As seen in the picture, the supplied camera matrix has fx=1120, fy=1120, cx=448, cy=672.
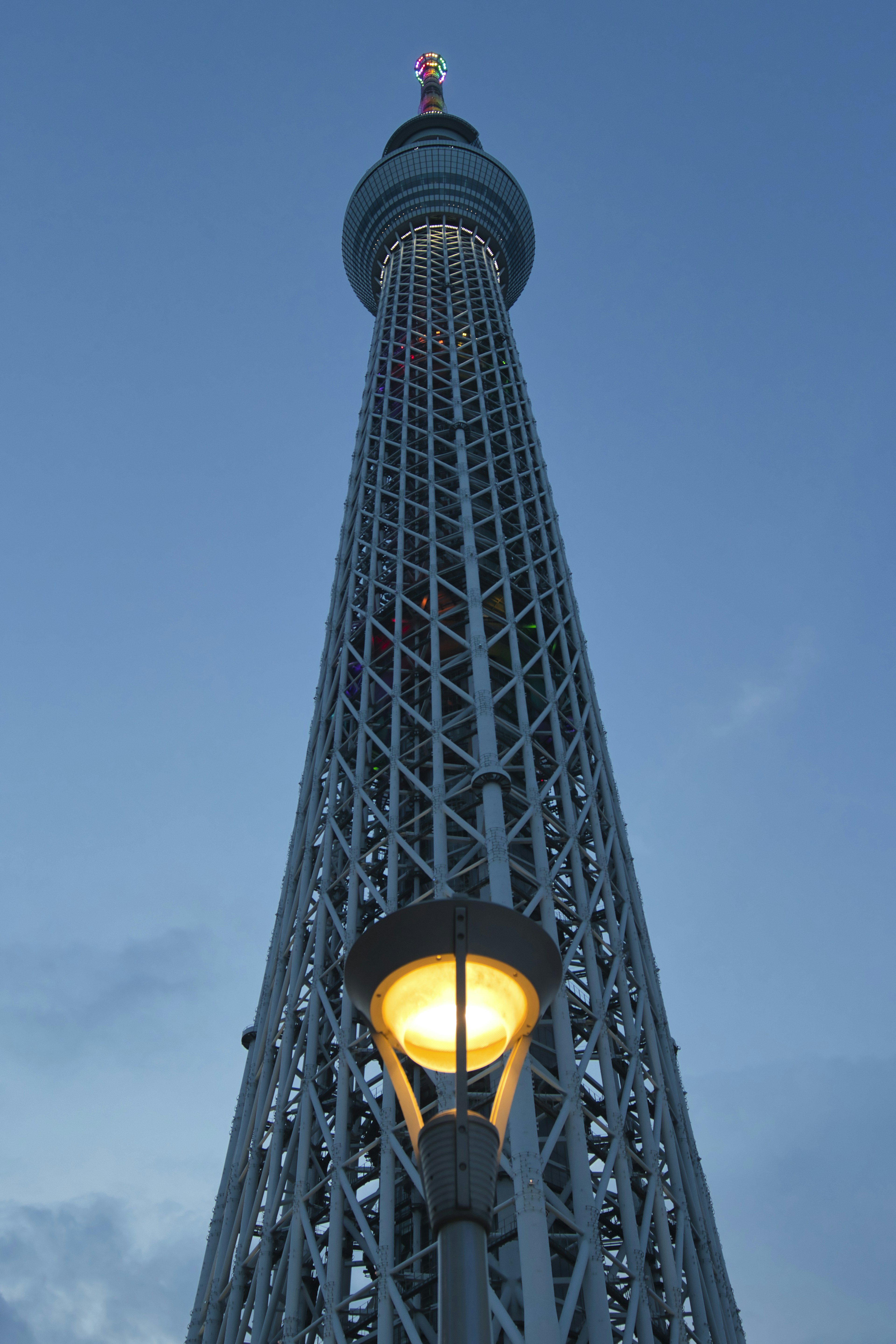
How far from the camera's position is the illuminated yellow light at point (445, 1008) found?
7.30 metres

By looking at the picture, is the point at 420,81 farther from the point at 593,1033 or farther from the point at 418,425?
the point at 593,1033

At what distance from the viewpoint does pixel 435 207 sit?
170ft

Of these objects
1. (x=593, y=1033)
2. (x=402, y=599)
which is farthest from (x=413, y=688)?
(x=593, y=1033)

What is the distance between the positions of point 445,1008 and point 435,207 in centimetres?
5032

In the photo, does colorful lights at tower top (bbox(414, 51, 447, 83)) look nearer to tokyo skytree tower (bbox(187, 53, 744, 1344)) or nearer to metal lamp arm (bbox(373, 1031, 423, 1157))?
tokyo skytree tower (bbox(187, 53, 744, 1344))

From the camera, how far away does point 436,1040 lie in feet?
23.9

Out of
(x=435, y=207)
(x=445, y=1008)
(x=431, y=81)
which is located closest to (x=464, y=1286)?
(x=445, y=1008)

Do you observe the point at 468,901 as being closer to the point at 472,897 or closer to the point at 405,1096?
the point at 405,1096

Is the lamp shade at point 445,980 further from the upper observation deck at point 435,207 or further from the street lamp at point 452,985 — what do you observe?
the upper observation deck at point 435,207

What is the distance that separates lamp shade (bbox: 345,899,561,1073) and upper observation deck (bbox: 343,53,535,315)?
49698 mm

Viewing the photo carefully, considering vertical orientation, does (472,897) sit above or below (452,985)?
above

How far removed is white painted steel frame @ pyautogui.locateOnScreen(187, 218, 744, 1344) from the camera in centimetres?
1891

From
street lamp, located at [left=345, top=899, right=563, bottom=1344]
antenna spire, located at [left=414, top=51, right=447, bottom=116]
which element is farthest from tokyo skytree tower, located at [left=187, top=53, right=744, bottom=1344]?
antenna spire, located at [left=414, top=51, right=447, bottom=116]

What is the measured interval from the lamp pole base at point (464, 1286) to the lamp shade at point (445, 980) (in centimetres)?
102
